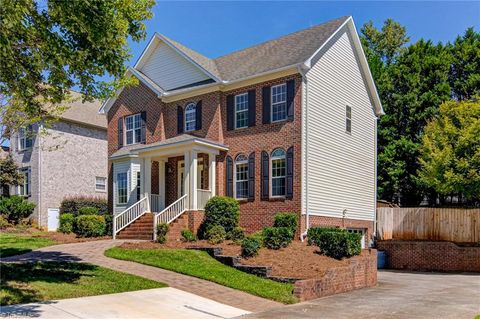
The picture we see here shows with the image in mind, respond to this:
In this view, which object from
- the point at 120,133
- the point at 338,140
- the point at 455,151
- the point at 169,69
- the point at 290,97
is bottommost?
the point at 455,151

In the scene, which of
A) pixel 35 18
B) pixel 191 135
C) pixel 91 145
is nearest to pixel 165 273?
pixel 35 18

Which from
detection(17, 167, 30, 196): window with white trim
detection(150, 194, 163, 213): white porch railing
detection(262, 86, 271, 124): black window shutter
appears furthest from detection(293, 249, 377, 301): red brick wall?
detection(17, 167, 30, 196): window with white trim

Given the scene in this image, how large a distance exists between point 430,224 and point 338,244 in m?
9.17

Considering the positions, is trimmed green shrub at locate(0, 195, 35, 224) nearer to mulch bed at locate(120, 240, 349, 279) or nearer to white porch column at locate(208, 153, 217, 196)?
white porch column at locate(208, 153, 217, 196)

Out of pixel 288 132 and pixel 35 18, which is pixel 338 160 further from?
pixel 35 18

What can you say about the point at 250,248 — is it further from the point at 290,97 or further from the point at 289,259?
the point at 290,97

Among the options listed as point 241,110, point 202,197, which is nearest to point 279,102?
point 241,110

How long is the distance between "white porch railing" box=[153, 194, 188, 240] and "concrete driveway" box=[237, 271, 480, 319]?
8409 mm

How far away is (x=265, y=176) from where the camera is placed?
2003cm

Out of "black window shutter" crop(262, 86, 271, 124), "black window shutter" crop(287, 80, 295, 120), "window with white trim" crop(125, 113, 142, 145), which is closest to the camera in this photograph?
"black window shutter" crop(287, 80, 295, 120)

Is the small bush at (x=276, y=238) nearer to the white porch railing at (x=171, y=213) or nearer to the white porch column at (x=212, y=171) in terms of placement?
the white porch railing at (x=171, y=213)

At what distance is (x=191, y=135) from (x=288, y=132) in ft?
17.2

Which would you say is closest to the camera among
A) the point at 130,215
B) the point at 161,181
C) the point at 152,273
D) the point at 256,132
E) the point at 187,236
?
the point at 152,273

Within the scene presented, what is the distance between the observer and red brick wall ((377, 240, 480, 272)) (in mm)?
20734
